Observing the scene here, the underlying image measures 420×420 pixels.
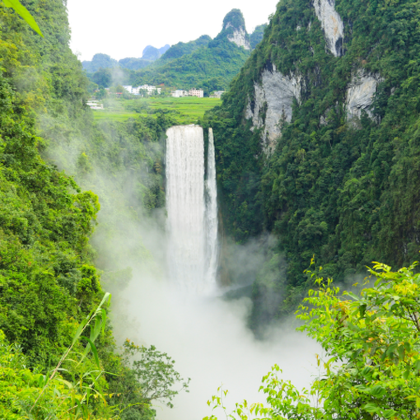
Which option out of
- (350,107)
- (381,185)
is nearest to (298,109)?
(350,107)

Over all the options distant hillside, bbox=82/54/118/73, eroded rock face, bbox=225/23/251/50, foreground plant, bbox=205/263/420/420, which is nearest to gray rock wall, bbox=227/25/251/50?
eroded rock face, bbox=225/23/251/50

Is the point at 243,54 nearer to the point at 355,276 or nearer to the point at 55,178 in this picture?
the point at 355,276

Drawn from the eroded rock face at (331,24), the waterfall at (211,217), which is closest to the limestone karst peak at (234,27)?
the eroded rock face at (331,24)

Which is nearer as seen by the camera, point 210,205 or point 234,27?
point 210,205

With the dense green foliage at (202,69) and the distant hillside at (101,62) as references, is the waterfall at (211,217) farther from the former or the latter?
the distant hillside at (101,62)

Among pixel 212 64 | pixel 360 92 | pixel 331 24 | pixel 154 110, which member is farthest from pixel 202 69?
pixel 360 92

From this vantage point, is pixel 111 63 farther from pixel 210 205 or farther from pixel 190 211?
pixel 190 211
